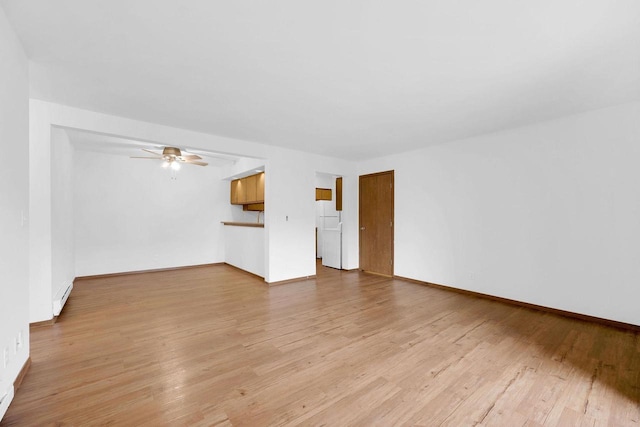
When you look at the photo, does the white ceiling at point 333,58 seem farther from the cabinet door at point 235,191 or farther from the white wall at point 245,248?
the cabinet door at point 235,191

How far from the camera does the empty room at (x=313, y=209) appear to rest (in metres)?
1.66

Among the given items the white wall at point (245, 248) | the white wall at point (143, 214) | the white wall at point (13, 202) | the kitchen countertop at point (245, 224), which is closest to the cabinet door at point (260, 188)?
the kitchen countertop at point (245, 224)

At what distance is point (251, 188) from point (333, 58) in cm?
414

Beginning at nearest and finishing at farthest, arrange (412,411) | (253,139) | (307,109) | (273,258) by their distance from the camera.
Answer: (412,411) < (307,109) < (253,139) < (273,258)

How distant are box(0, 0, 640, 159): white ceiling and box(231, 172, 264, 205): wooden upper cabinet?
219cm

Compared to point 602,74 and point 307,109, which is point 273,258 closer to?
point 307,109

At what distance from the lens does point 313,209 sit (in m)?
5.21

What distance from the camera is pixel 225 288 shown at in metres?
4.40

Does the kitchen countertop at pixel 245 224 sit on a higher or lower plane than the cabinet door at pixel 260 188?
lower

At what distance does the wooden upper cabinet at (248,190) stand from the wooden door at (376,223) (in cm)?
223

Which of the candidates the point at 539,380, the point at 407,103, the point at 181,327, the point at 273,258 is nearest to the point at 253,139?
the point at 273,258

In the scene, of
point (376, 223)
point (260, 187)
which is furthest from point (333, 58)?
point (376, 223)

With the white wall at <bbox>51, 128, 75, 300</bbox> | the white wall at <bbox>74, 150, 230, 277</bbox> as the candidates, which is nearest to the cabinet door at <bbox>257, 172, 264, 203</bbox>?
the white wall at <bbox>74, 150, 230, 277</bbox>

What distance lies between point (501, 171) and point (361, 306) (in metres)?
2.80
